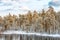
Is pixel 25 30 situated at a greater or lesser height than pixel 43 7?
lesser

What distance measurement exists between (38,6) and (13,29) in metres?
0.53

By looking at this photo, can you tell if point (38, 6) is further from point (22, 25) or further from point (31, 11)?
point (22, 25)

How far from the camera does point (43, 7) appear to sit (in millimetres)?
2027

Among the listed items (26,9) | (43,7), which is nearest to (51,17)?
(43,7)

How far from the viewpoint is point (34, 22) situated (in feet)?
6.58

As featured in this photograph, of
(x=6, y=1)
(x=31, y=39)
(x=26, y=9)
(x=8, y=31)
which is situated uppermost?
(x=6, y=1)

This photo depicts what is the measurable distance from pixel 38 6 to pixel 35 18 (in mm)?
195

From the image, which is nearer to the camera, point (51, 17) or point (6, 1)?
point (51, 17)

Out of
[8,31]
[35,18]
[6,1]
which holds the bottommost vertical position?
[8,31]

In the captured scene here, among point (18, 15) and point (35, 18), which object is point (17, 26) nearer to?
point (18, 15)

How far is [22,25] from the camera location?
6.61 feet

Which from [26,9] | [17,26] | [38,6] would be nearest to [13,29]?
[17,26]

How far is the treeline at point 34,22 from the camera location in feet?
6.40

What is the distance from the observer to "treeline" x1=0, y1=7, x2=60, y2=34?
1.95 m
